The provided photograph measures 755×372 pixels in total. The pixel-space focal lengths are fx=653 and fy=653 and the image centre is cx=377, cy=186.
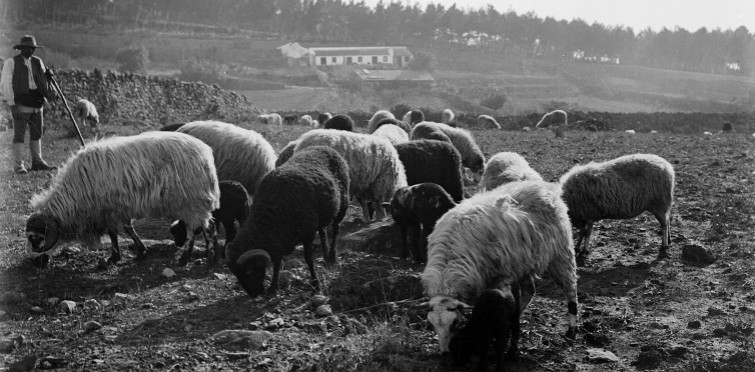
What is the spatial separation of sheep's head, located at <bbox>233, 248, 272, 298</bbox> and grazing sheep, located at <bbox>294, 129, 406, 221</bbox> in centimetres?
325

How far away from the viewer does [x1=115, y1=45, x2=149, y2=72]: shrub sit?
48000 millimetres

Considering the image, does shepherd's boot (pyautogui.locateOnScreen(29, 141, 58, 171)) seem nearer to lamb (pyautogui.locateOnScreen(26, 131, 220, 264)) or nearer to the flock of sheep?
the flock of sheep

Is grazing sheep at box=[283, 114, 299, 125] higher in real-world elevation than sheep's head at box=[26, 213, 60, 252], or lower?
lower

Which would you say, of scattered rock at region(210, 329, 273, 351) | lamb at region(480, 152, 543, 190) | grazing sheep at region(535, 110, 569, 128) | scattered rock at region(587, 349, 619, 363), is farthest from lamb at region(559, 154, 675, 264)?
grazing sheep at region(535, 110, 569, 128)

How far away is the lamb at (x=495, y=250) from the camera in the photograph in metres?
6.00

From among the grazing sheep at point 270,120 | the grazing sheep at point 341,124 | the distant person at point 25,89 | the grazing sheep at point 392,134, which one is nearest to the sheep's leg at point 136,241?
the distant person at point 25,89

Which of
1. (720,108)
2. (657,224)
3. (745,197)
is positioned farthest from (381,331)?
(720,108)

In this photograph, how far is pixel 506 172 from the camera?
10242 mm

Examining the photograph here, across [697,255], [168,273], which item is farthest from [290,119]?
[697,255]

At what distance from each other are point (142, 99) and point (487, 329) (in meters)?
28.1

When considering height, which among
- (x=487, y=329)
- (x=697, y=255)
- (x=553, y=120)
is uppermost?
(x=487, y=329)

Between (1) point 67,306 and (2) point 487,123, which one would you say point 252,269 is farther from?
(2) point 487,123

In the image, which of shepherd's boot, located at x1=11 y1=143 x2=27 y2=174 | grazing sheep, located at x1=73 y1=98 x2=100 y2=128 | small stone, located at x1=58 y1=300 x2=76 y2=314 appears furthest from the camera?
grazing sheep, located at x1=73 y1=98 x2=100 y2=128

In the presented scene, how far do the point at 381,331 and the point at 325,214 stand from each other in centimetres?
229
